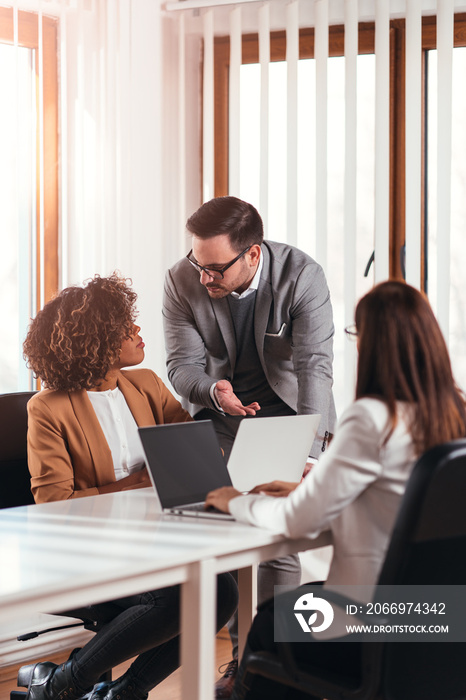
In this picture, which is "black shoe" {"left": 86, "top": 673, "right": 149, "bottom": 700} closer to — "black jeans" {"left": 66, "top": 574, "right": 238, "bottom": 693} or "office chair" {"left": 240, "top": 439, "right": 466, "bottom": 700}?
"black jeans" {"left": 66, "top": 574, "right": 238, "bottom": 693}

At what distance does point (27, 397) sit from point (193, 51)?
6.15ft

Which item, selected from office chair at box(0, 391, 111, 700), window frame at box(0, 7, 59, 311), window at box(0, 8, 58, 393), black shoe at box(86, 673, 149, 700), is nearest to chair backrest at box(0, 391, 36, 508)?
office chair at box(0, 391, 111, 700)

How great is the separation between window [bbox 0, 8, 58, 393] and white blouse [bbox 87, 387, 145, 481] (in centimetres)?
83

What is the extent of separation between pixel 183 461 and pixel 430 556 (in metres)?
0.66

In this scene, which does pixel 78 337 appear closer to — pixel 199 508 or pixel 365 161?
pixel 199 508

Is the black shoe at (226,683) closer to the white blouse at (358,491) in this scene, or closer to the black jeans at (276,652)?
the black jeans at (276,652)

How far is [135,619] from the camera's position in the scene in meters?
1.88

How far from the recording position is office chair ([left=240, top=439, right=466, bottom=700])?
1220mm

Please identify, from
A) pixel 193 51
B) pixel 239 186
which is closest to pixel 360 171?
pixel 239 186

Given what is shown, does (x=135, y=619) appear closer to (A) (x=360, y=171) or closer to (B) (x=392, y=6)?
(A) (x=360, y=171)

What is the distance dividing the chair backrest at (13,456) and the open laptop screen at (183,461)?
1.93 ft

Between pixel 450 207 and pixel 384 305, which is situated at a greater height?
pixel 450 207

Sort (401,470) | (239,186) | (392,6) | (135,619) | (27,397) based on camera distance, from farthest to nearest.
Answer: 1. (239,186)
2. (392,6)
3. (27,397)
4. (135,619)
5. (401,470)

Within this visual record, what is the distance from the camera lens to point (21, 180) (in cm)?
285
